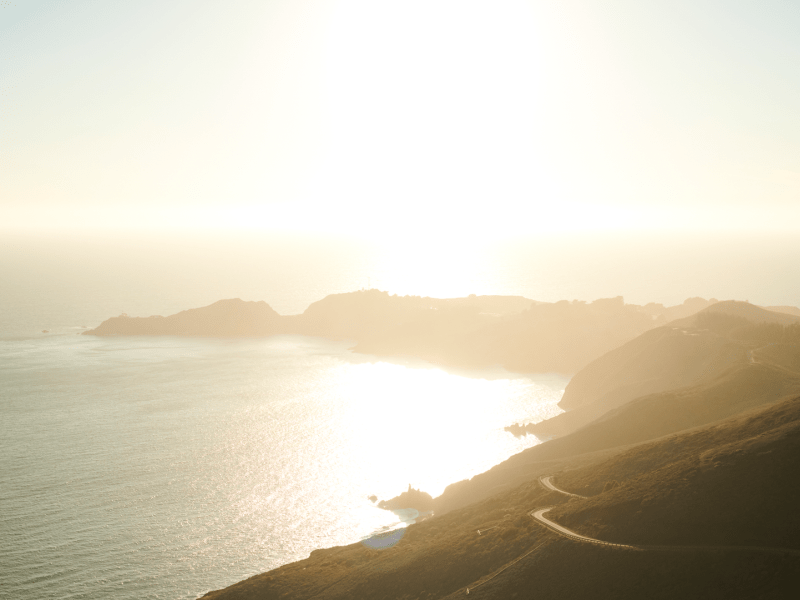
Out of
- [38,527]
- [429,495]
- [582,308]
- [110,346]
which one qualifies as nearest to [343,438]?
[429,495]

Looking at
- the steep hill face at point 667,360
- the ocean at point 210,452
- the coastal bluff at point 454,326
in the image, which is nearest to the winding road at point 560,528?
the ocean at point 210,452

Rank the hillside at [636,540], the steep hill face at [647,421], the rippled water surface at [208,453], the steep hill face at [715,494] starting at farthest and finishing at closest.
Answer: the steep hill face at [647,421] → the rippled water surface at [208,453] → the steep hill face at [715,494] → the hillside at [636,540]

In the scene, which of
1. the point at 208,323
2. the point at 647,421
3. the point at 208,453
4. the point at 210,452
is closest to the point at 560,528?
the point at 647,421

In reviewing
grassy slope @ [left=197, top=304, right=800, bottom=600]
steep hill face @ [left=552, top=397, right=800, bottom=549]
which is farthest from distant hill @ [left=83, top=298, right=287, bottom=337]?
steep hill face @ [left=552, top=397, right=800, bottom=549]

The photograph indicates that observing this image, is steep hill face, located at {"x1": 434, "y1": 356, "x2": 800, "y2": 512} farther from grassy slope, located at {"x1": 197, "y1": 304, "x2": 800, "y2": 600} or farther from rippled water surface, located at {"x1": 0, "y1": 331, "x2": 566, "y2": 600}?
rippled water surface, located at {"x1": 0, "y1": 331, "x2": 566, "y2": 600}

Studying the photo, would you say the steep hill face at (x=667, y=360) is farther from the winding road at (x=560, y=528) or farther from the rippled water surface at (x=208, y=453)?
the winding road at (x=560, y=528)
